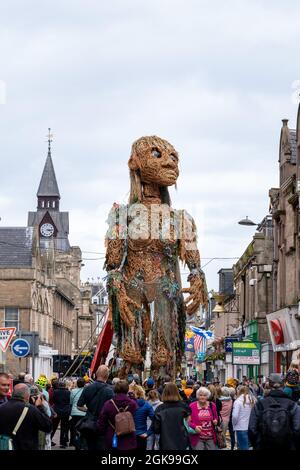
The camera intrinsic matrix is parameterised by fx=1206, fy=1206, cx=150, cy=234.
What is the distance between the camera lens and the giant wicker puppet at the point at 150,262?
63.3 ft

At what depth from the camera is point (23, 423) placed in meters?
11.4

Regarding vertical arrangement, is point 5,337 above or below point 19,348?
above

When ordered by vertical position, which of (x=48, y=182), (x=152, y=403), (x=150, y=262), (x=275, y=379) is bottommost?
(x=152, y=403)

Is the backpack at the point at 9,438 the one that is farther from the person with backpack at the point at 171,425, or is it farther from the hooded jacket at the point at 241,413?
the hooded jacket at the point at 241,413

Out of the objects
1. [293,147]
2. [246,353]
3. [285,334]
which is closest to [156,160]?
[246,353]

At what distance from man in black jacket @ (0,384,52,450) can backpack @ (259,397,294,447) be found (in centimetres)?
224

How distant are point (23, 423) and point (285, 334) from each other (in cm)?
3404

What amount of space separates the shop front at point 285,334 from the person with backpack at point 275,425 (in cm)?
2823

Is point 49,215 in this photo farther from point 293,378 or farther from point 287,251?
point 293,378

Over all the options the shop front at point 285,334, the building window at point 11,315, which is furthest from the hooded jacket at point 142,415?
the building window at point 11,315

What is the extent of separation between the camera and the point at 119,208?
1947 cm

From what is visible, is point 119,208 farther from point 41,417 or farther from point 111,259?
point 41,417
